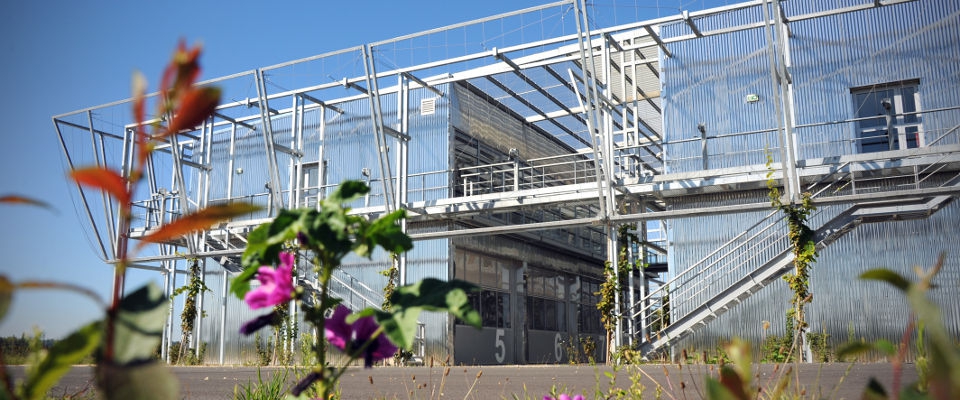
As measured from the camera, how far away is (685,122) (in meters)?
17.6

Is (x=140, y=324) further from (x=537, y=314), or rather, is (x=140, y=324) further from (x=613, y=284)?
(x=537, y=314)

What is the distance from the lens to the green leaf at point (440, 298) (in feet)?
3.59

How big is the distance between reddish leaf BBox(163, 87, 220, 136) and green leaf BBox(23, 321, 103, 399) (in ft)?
0.78

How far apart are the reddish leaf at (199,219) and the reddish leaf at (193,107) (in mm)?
74

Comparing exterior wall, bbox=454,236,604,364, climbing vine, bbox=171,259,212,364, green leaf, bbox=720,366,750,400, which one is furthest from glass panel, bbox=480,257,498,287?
green leaf, bbox=720,366,750,400

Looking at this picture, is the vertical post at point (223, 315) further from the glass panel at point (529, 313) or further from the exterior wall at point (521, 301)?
the glass panel at point (529, 313)

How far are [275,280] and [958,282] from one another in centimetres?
1645

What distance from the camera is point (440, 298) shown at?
113 cm

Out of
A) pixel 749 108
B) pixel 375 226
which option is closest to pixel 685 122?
pixel 749 108

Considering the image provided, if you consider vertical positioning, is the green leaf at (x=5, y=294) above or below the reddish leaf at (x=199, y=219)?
below

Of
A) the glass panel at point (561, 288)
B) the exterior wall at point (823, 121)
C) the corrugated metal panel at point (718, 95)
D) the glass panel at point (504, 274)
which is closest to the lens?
the exterior wall at point (823, 121)

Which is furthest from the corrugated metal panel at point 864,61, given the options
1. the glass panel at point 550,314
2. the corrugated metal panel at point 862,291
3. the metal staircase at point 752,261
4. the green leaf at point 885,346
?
the green leaf at point 885,346

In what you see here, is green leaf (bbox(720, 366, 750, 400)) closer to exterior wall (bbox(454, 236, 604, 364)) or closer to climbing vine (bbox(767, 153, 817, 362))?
climbing vine (bbox(767, 153, 817, 362))

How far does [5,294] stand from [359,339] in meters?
0.72
